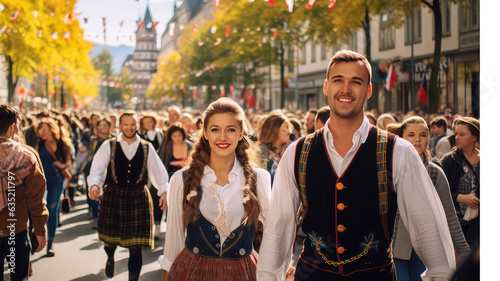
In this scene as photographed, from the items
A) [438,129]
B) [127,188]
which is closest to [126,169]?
[127,188]

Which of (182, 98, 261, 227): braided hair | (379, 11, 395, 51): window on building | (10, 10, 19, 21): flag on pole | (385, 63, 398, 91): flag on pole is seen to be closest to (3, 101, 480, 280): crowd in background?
(182, 98, 261, 227): braided hair

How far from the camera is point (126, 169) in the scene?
6.95 metres

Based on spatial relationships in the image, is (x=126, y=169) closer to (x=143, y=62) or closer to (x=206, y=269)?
(x=206, y=269)

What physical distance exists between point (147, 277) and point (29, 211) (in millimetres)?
2562

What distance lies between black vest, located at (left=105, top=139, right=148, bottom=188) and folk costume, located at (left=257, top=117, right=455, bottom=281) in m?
4.00

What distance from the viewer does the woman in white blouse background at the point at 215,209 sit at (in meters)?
3.88

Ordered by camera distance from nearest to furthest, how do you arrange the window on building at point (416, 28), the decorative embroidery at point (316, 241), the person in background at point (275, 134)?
the decorative embroidery at point (316, 241), the person in background at point (275, 134), the window on building at point (416, 28)

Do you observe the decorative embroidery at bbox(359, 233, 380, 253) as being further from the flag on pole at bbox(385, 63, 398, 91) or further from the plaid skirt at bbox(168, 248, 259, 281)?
the flag on pole at bbox(385, 63, 398, 91)

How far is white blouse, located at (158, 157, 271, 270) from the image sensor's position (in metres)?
3.92

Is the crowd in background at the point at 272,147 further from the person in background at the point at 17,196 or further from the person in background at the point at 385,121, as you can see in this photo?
the person in background at the point at 17,196

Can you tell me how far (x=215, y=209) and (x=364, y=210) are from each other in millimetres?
1213

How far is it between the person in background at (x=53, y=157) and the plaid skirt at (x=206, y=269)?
539cm

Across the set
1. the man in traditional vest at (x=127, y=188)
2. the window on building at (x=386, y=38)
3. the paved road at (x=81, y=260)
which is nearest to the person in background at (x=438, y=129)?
the paved road at (x=81, y=260)

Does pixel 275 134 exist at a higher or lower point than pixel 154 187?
higher
